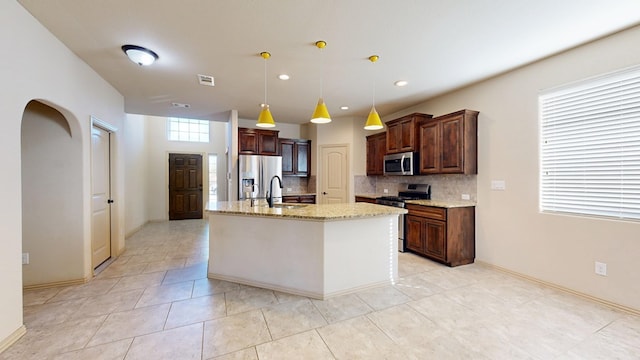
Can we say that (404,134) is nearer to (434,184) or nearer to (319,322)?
(434,184)

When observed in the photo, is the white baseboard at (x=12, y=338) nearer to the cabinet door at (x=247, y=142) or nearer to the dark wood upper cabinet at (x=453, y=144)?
the cabinet door at (x=247, y=142)

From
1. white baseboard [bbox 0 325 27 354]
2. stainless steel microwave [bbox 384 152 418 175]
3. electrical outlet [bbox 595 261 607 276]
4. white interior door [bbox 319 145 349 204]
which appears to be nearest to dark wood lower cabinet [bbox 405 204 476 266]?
stainless steel microwave [bbox 384 152 418 175]

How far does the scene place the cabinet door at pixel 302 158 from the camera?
626 cm

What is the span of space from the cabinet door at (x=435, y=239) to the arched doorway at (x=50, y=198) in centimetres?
450

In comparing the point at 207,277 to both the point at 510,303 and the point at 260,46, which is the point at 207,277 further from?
the point at 510,303

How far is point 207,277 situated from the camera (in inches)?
124

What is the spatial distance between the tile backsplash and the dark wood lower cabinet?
341mm

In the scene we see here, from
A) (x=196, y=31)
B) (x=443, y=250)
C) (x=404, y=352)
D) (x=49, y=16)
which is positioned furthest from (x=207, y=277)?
(x=443, y=250)

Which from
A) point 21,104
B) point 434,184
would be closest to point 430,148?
point 434,184

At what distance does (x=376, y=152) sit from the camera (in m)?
5.54

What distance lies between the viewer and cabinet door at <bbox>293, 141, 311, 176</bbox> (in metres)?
6.26

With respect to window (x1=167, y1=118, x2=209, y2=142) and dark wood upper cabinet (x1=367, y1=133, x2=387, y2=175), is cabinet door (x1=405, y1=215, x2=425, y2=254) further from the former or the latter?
window (x1=167, y1=118, x2=209, y2=142)

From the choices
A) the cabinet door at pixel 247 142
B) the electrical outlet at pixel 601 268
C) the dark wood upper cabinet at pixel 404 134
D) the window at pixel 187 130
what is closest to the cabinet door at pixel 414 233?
the dark wood upper cabinet at pixel 404 134

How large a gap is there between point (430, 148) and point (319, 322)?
10.3ft
